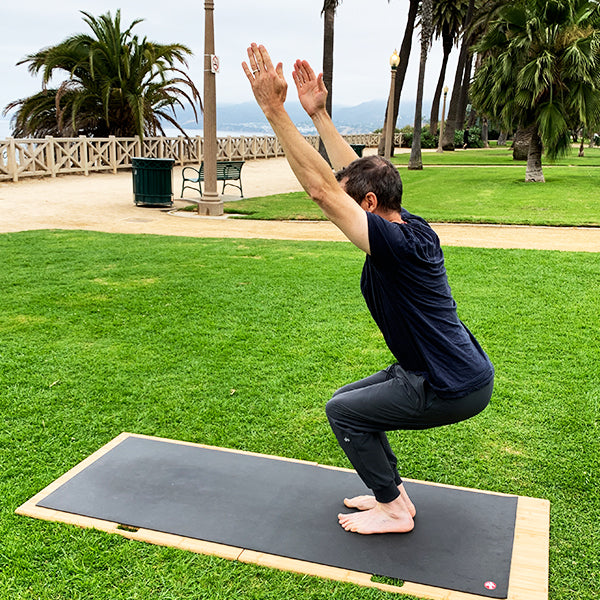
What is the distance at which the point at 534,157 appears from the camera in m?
19.3

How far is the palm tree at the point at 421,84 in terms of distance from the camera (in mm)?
27781

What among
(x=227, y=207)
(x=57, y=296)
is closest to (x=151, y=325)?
(x=57, y=296)

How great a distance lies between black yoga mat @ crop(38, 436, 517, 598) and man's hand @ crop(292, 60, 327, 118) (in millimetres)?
1868

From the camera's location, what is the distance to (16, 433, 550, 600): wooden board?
2623mm

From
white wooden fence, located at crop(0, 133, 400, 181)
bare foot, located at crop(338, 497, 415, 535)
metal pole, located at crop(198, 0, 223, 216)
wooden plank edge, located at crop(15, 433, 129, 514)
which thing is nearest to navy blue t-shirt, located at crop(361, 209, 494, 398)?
bare foot, located at crop(338, 497, 415, 535)

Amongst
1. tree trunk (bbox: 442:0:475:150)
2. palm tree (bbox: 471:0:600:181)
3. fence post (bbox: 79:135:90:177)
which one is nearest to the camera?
palm tree (bbox: 471:0:600:181)

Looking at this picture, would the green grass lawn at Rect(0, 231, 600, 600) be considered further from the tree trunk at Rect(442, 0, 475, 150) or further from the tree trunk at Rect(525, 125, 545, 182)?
the tree trunk at Rect(442, 0, 475, 150)

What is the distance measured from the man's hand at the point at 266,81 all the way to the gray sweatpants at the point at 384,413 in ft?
3.91

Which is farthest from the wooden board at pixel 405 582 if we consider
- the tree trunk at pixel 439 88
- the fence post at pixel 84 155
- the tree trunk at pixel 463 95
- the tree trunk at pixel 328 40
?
the tree trunk at pixel 439 88

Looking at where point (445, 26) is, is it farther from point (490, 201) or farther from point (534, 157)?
point (490, 201)

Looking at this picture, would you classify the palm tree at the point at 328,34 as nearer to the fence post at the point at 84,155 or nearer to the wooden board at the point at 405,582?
the fence post at the point at 84,155

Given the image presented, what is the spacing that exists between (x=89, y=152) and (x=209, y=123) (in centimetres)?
967

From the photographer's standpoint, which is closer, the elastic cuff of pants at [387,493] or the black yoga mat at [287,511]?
the black yoga mat at [287,511]

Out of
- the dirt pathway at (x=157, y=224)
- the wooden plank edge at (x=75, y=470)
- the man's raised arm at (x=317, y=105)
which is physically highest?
the man's raised arm at (x=317, y=105)
